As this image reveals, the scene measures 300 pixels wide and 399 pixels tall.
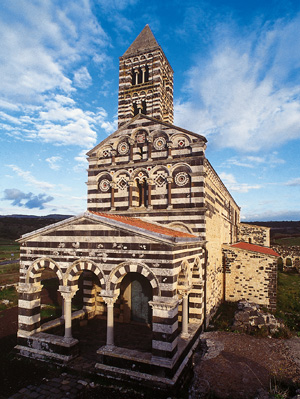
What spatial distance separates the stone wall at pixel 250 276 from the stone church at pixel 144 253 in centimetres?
6

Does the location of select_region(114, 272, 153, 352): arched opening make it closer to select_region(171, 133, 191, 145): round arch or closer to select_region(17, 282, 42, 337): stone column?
select_region(17, 282, 42, 337): stone column

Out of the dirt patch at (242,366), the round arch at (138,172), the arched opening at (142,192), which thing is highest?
the round arch at (138,172)

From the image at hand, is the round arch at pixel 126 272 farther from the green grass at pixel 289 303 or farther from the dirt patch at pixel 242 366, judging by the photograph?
the green grass at pixel 289 303

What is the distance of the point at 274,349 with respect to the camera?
11.0 metres

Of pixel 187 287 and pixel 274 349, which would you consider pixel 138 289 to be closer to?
pixel 187 287

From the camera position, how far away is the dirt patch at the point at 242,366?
8352 millimetres

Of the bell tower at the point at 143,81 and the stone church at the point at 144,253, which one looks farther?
the bell tower at the point at 143,81

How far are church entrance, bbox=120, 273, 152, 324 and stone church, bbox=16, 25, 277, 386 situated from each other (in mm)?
52

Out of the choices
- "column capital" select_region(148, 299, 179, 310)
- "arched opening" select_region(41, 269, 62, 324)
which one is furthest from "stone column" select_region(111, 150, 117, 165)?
"column capital" select_region(148, 299, 179, 310)

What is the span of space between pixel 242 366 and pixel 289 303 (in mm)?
10424

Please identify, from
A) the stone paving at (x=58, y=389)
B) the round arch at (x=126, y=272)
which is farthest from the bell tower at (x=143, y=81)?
the stone paving at (x=58, y=389)

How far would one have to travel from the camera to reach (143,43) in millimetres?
20516

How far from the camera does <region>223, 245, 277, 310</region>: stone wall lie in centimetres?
1686

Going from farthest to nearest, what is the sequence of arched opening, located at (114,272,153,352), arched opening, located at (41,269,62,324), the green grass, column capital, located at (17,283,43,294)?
arched opening, located at (41,269,62,324), the green grass, arched opening, located at (114,272,153,352), column capital, located at (17,283,43,294)
